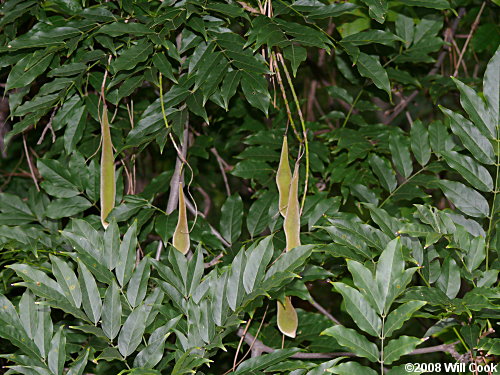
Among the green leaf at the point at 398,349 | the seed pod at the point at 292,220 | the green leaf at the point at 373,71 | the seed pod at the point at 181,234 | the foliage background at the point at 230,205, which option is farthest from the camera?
the green leaf at the point at 373,71

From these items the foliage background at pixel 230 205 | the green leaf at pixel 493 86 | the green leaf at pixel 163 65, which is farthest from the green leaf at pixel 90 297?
the green leaf at pixel 493 86

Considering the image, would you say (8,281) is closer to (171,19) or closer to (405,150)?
(171,19)

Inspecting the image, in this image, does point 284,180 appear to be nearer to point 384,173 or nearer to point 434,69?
point 384,173

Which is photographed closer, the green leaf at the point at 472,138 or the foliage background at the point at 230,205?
the foliage background at the point at 230,205

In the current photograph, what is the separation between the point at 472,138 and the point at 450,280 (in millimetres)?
281

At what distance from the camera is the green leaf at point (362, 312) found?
37.9 inches

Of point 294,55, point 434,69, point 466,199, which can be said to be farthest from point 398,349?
point 434,69

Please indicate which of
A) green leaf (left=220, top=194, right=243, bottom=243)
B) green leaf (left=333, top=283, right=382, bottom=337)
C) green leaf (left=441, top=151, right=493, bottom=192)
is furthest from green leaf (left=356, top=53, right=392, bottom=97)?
green leaf (left=333, top=283, right=382, bottom=337)

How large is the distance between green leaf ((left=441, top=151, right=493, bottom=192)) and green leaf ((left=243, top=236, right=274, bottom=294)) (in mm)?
400

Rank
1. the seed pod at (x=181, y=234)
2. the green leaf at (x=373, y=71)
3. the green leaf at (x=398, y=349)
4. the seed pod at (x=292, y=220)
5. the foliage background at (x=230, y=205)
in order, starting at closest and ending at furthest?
1. the green leaf at (x=398, y=349)
2. the foliage background at (x=230, y=205)
3. the seed pod at (x=292, y=220)
4. the seed pod at (x=181, y=234)
5. the green leaf at (x=373, y=71)

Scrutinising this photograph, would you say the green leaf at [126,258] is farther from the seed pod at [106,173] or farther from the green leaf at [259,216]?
the green leaf at [259,216]

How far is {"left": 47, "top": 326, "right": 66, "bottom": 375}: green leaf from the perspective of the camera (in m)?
1.01

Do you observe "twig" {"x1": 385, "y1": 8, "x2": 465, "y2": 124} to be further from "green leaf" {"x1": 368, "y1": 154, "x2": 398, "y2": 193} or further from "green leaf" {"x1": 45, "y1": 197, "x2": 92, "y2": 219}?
"green leaf" {"x1": 45, "y1": 197, "x2": 92, "y2": 219}

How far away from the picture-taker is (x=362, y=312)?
0.97 meters
